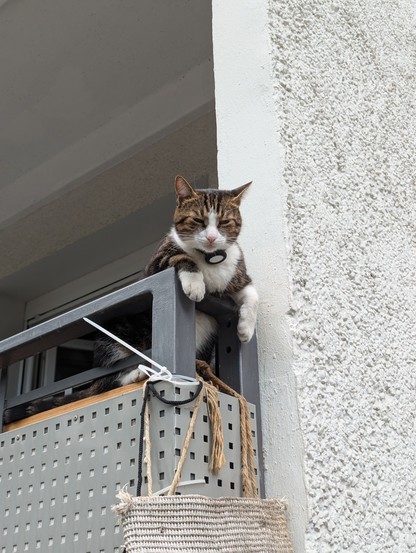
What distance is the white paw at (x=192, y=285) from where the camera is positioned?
128 cm

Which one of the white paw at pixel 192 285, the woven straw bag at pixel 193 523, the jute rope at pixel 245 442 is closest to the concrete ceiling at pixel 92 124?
the white paw at pixel 192 285

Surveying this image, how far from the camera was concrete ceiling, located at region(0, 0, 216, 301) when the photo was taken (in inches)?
104

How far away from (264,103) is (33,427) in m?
0.83

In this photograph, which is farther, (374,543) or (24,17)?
(24,17)

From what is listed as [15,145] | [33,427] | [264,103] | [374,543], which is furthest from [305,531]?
[15,145]

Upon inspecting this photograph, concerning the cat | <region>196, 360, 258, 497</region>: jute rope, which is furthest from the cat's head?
<region>196, 360, 258, 497</region>: jute rope

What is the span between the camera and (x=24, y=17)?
2572 mm

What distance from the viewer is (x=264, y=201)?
4.99ft

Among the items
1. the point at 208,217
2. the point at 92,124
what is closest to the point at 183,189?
the point at 208,217

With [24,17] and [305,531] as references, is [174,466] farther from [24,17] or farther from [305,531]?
[24,17]

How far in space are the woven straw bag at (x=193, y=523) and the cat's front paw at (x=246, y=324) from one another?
19 centimetres

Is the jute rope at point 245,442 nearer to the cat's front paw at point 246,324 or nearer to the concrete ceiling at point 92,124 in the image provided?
the cat's front paw at point 246,324

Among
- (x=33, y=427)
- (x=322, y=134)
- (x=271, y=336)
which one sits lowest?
(x=33, y=427)

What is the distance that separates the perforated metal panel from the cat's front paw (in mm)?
125
